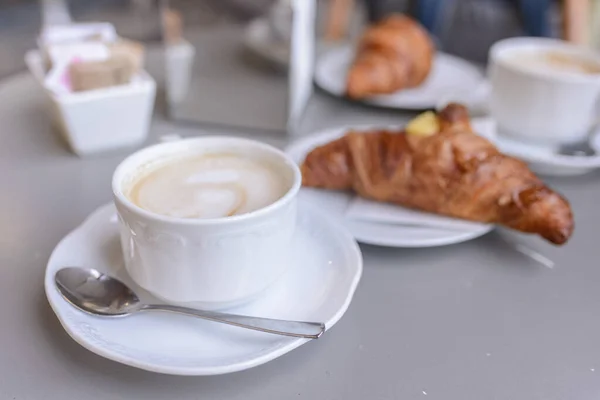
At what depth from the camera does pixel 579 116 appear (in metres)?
0.82

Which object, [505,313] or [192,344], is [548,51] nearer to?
[505,313]

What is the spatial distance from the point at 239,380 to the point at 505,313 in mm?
263

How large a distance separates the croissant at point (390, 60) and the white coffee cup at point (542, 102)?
21 cm

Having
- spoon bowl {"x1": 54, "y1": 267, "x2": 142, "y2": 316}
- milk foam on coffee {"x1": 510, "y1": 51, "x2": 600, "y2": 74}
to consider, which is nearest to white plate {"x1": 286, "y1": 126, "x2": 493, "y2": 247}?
spoon bowl {"x1": 54, "y1": 267, "x2": 142, "y2": 316}

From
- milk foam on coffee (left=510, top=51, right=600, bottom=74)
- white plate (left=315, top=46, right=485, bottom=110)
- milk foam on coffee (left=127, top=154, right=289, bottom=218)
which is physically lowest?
white plate (left=315, top=46, right=485, bottom=110)

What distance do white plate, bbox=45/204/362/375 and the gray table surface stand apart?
1.2 inches

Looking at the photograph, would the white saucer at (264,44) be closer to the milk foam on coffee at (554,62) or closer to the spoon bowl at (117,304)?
the milk foam on coffee at (554,62)

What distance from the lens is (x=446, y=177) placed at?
67cm

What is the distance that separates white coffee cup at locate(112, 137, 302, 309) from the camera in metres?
0.46

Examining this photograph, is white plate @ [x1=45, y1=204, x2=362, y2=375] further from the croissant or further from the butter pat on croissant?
the croissant

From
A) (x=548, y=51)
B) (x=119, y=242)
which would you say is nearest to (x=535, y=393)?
(x=119, y=242)

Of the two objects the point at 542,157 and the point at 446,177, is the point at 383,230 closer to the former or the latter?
the point at 446,177

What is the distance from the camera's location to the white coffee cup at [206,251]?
462 millimetres

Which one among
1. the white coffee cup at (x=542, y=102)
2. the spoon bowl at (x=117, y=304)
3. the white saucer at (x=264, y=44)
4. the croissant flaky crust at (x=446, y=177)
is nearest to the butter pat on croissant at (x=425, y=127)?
the croissant flaky crust at (x=446, y=177)
